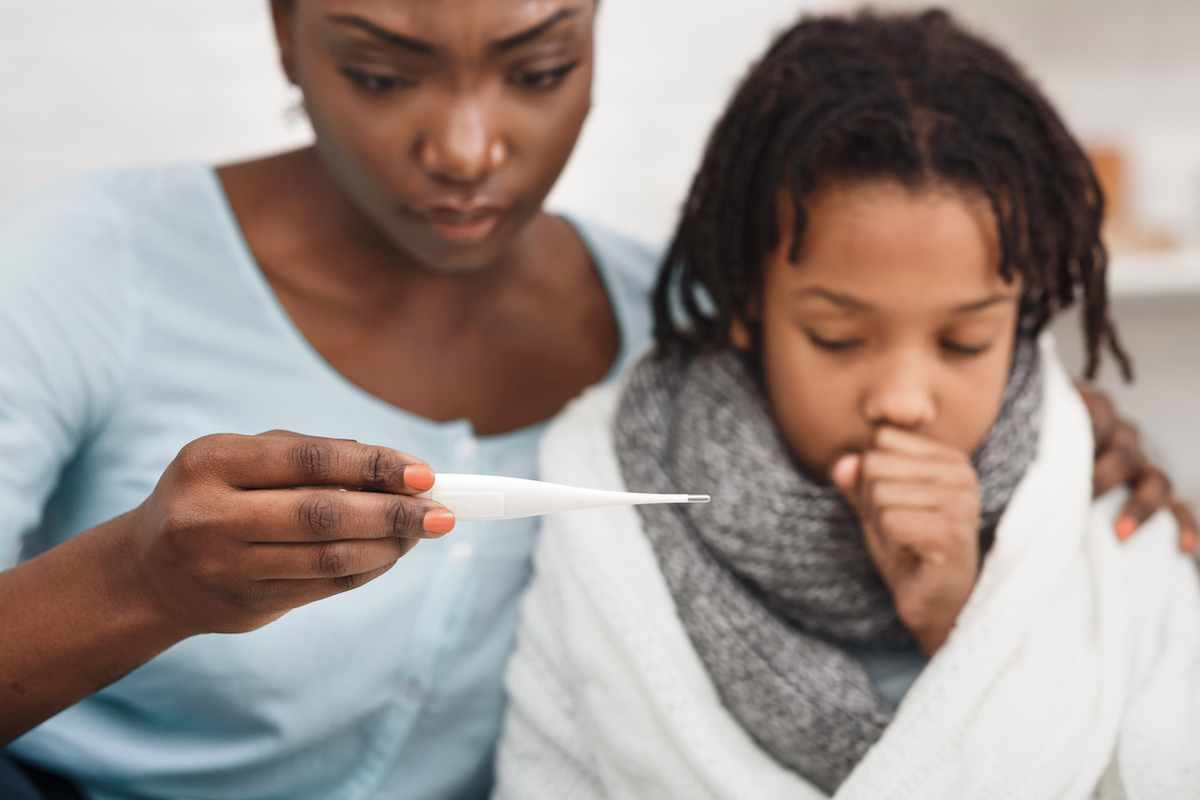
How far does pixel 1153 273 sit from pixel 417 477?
145cm

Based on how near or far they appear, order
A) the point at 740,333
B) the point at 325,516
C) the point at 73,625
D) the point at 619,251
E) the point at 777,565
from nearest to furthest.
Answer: the point at 325,516, the point at 73,625, the point at 777,565, the point at 740,333, the point at 619,251

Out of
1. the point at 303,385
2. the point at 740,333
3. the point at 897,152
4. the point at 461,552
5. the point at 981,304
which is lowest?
the point at 461,552

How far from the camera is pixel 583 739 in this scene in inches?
33.4

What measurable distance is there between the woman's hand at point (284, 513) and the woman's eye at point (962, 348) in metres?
0.52

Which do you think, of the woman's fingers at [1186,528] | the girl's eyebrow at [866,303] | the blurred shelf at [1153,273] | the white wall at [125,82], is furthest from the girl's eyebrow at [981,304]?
the white wall at [125,82]

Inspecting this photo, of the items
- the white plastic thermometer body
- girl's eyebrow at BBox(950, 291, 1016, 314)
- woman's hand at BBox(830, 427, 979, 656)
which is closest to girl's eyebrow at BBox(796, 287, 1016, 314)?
girl's eyebrow at BBox(950, 291, 1016, 314)

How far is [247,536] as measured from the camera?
0.51m

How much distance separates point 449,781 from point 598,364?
0.49 metres

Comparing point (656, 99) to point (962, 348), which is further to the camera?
point (656, 99)

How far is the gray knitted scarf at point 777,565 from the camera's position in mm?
795

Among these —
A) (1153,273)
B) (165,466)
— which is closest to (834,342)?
(165,466)

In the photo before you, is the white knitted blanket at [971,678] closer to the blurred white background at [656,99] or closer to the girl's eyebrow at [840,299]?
the girl's eyebrow at [840,299]

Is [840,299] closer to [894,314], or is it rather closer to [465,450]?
[894,314]

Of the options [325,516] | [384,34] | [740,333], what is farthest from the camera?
[740,333]
